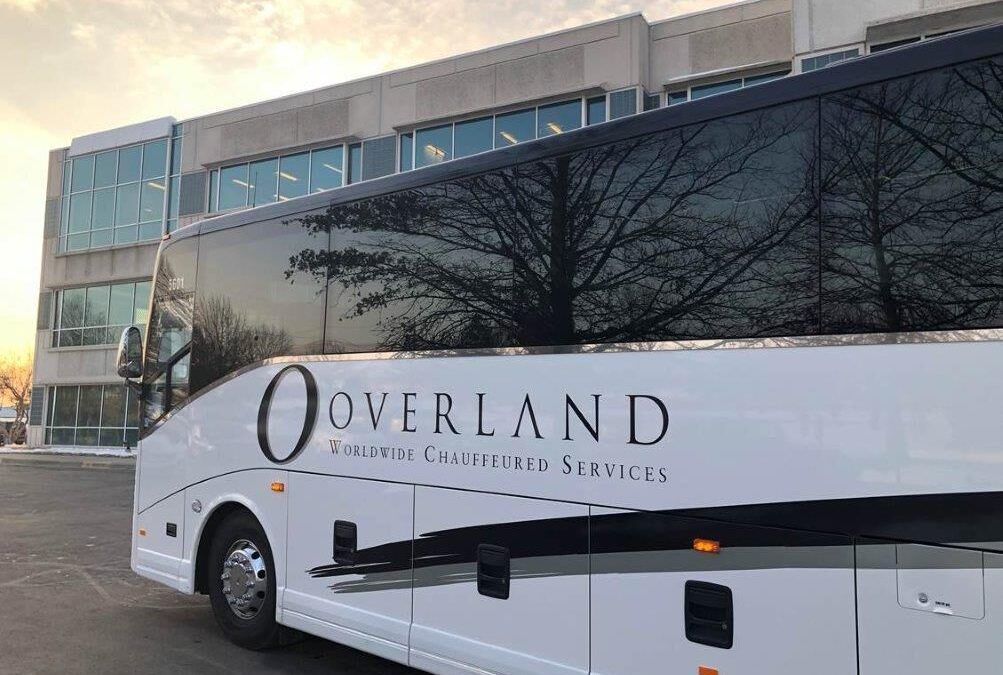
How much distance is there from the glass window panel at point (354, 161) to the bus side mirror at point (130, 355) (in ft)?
61.1

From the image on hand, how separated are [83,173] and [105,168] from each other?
56.6 inches

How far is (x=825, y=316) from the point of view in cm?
326

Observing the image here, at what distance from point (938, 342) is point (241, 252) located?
5.05 m

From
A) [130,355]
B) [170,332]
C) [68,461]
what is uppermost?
[170,332]

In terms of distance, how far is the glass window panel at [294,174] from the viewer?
1009 inches

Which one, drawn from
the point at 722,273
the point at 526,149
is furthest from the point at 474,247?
the point at 722,273

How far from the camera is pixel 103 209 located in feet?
101

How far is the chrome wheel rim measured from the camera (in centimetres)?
574

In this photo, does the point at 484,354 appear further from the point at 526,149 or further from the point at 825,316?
the point at 825,316

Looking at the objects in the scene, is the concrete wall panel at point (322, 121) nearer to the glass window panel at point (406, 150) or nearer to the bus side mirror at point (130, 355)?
the glass window panel at point (406, 150)

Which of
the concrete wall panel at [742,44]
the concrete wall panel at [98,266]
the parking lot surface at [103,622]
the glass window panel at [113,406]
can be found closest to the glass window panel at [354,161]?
the concrete wall panel at [98,266]

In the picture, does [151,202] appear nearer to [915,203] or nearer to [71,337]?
[71,337]

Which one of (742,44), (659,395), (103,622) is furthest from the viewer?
(742,44)

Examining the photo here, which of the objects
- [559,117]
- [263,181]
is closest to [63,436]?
[263,181]
